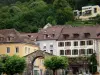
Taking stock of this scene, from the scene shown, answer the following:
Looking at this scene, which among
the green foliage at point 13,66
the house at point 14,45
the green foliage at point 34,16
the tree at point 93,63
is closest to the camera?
the green foliage at point 13,66

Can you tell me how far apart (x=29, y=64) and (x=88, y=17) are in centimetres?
6475

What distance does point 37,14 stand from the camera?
158375 mm

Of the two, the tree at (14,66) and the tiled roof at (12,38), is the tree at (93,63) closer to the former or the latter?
the tiled roof at (12,38)

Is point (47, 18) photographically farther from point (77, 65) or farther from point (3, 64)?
point (3, 64)

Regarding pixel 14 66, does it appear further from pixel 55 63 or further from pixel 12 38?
pixel 12 38

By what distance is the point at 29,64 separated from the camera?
9819cm

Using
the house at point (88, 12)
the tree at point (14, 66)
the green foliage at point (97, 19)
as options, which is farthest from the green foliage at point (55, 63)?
the house at point (88, 12)

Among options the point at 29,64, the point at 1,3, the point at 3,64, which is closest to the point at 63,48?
the point at 29,64

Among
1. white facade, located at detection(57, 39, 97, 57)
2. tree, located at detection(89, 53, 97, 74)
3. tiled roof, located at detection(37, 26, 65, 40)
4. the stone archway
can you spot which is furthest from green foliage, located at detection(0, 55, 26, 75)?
tiled roof, located at detection(37, 26, 65, 40)

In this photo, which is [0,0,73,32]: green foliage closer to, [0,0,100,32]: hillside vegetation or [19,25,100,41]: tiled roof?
[0,0,100,32]: hillside vegetation

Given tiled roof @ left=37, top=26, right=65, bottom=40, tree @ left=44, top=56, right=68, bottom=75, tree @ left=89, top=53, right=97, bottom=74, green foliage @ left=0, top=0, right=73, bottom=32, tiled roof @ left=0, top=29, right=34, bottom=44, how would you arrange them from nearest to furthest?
tree @ left=44, top=56, right=68, bottom=75 → tiled roof @ left=0, top=29, right=34, bottom=44 → tree @ left=89, top=53, right=97, bottom=74 → tiled roof @ left=37, top=26, right=65, bottom=40 → green foliage @ left=0, top=0, right=73, bottom=32

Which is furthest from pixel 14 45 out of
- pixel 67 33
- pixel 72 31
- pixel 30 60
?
pixel 72 31

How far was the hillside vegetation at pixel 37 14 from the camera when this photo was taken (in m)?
151

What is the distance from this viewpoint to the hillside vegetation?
151000 mm
